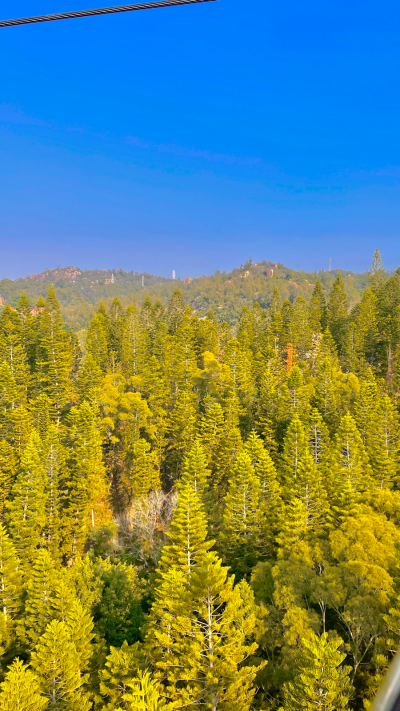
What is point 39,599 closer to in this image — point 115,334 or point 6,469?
point 6,469

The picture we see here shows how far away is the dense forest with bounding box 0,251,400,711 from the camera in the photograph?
15.6m

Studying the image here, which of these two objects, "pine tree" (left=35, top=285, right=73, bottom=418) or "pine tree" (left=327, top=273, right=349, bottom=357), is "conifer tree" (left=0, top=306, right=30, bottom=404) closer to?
"pine tree" (left=35, top=285, right=73, bottom=418)

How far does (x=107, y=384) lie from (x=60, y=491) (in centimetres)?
1598

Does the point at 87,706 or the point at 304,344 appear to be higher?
the point at 304,344

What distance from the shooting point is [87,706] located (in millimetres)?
18547

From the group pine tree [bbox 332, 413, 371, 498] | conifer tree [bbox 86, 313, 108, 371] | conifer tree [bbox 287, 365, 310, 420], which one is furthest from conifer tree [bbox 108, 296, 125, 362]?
pine tree [bbox 332, 413, 371, 498]

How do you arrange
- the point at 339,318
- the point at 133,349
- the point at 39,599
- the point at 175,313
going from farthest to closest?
the point at 175,313, the point at 339,318, the point at 133,349, the point at 39,599

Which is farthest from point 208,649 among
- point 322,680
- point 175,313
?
point 175,313

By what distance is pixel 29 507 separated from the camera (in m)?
32.5

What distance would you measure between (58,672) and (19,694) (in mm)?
2814

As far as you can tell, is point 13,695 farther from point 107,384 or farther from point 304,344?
point 304,344

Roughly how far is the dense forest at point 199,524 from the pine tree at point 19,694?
7cm

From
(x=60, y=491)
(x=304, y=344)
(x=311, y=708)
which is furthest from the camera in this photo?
(x=304, y=344)

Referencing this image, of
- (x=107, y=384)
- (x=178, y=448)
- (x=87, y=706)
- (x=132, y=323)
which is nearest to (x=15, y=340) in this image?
(x=107, y=384)
